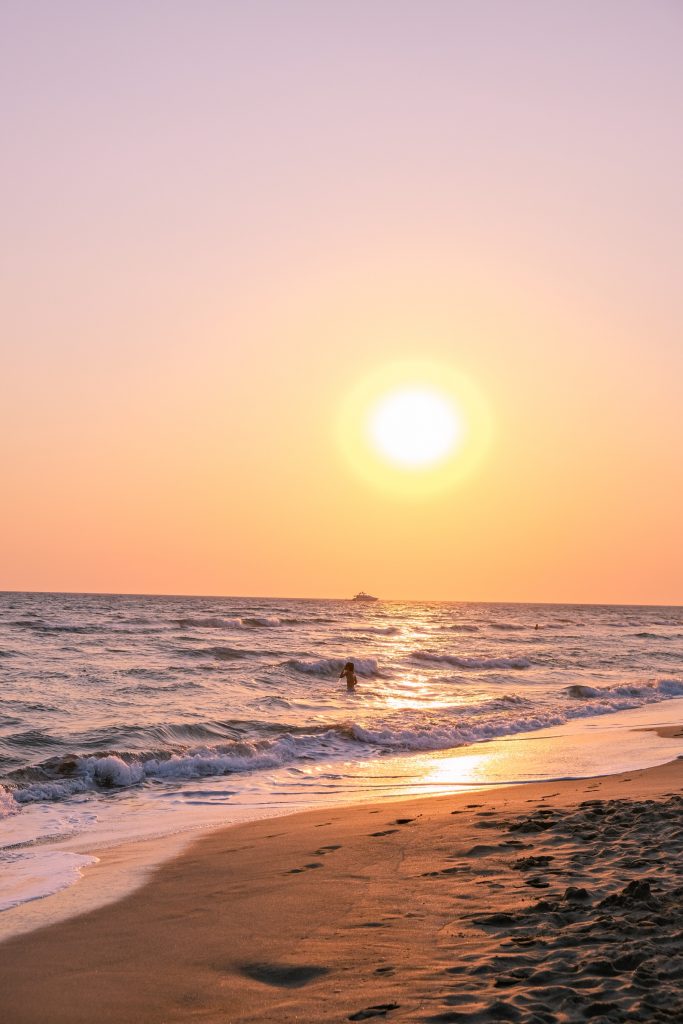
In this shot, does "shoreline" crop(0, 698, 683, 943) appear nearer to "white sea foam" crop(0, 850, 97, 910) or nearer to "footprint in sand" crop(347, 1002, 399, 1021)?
"white sea foam" crop(0, 850, 97, 910)

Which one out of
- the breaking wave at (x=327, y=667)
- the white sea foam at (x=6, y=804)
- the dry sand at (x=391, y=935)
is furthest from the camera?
the breaking wave at (x=327, y=667)

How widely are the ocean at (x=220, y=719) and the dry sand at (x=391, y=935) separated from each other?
1.76 metres

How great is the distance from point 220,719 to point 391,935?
16004mm

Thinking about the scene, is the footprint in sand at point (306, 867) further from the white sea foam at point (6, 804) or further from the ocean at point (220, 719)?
the white sea foam at point (6, 804)

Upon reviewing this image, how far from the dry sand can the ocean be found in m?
1.76

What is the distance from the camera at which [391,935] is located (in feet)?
20.0

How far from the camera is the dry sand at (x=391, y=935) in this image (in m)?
4.88

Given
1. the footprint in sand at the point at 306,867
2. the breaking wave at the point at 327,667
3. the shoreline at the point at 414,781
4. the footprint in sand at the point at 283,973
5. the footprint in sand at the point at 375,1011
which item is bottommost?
the footprint in sand at the point at 283,973

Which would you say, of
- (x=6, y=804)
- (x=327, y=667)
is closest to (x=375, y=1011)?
(x=6, y=804)

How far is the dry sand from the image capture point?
16.0 feet

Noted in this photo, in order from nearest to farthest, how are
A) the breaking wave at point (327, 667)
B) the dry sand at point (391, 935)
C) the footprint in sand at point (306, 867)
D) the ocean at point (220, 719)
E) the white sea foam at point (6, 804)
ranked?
the dry sand at point (391, 935) < the footprint in sand at point (306, 867) < the white sea foam at point (6, 804) < the ocean at point (220, 719) < the breaking wave at point (327, 667)

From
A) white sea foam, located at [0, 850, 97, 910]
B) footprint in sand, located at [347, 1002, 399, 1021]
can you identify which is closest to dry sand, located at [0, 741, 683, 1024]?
footprint in sand, located at [347, 1002, 399, 1021]

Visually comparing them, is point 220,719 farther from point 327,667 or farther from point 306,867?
point 327,667

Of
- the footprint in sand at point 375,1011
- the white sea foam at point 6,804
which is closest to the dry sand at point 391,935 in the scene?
the footprint in sand at point 375,1011
